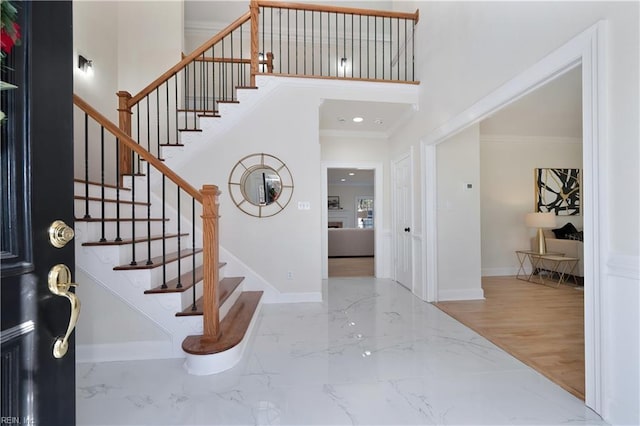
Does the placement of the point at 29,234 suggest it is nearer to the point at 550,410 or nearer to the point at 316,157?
the point at 550,410

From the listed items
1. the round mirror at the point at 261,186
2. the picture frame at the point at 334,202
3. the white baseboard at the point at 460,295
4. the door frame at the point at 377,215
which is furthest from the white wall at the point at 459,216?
the picture frame at the point at 334,202

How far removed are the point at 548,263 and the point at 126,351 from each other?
6031 mm

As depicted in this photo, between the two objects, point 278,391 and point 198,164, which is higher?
point 198,164

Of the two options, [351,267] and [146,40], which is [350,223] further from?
[146,40]

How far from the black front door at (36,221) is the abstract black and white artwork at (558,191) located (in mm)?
6737

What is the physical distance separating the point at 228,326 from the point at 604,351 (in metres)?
2.52

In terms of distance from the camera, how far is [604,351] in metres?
1.60

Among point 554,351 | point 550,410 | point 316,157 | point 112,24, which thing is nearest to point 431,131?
point 316,157

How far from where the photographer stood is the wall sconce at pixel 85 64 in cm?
339

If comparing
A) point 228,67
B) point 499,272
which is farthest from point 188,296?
point 499,272

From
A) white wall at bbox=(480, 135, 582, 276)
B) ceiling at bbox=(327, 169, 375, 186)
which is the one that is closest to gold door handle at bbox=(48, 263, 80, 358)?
white wall at bbox=(480, 135, 582, 276)

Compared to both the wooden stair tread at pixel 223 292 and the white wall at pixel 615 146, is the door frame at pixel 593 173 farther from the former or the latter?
the wooden stair tread at pixel 223 292

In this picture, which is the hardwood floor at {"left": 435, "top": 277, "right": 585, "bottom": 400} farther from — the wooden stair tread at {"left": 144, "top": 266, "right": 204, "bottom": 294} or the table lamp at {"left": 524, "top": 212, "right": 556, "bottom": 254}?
the wooden stair tread at {"left": 144, "top": 266, "right": 204, "bottom": 294}

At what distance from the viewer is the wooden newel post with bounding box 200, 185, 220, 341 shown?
2191mm
